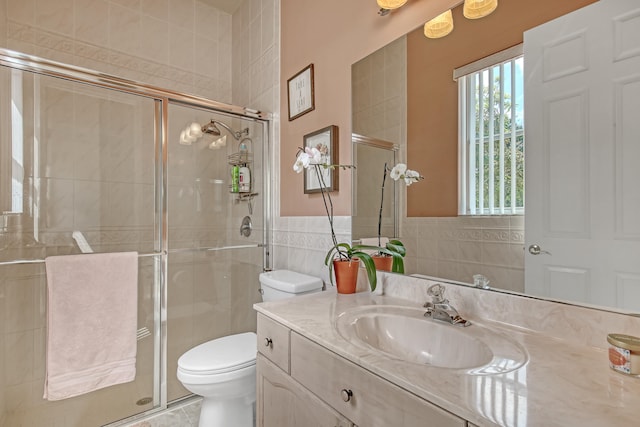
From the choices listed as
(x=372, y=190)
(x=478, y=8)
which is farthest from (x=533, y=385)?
(x=478, y=8)

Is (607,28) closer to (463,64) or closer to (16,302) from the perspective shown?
(463,64)

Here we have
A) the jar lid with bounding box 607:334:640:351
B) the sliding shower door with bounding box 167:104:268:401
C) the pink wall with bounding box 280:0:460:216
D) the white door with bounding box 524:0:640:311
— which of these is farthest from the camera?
the sliding shower door with bounding box 167:104:268:401

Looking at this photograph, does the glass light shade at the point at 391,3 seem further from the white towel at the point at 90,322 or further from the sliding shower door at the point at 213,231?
the white towel at the point at 90,322

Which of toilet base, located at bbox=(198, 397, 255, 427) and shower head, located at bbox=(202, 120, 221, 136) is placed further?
shower head, located at bbox=(202, 120, 221, 136)

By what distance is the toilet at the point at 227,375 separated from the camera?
4.53ft

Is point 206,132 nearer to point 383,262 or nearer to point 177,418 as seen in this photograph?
point 383,262

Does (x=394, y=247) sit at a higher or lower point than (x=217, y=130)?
lower

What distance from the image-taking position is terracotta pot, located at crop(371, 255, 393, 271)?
133 centimetres

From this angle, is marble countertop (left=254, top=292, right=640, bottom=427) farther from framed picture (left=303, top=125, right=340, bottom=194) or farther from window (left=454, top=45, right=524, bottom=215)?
framed picture (left=303, top=125, right=340, bottom=194)

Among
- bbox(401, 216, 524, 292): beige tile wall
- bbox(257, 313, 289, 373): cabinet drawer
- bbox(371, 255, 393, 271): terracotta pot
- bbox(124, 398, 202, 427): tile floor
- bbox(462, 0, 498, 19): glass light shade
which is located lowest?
bbox(124, 398, 202, 427): tile floor

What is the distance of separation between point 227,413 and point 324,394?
0.89m

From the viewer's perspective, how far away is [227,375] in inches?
54.7

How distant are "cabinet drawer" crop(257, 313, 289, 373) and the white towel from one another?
0.84 meters

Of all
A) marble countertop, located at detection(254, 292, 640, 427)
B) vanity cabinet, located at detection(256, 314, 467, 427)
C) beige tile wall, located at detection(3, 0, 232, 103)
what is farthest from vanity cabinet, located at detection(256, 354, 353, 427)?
beige tile wall, located at detection(3, 0, 232, 103)
